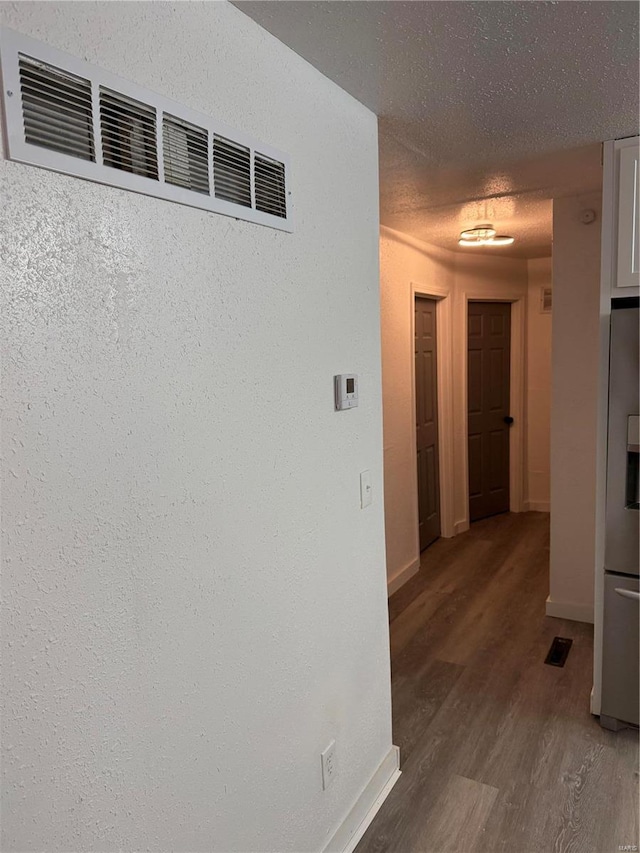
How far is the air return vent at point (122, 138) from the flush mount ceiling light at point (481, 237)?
2.68 meters

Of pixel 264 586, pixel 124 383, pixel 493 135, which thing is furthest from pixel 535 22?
pixel 264 586

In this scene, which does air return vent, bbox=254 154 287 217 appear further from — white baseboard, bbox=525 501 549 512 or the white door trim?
white baseboard, bbox=525 501 549 512

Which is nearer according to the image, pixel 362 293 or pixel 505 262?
pixel 362 293

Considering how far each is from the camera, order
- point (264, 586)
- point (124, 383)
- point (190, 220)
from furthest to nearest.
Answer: point (264, 586) → point (190, 220) → point (124, 383)

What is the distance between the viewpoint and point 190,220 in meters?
1.25

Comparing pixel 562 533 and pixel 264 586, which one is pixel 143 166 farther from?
pixel 562 533

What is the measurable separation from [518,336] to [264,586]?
15.1ft

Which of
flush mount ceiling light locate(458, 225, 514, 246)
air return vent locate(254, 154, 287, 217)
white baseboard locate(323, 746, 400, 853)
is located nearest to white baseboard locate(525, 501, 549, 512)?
flush mount ceiling light locate(458, 225, 514, 246)

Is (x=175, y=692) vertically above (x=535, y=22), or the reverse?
(x=535, y=22)

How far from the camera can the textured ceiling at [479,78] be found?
4.50ft

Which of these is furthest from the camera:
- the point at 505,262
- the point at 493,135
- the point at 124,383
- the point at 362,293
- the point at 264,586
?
the point at 505,262

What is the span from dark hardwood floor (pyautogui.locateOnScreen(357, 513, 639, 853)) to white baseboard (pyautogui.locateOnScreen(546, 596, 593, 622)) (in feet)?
0.18

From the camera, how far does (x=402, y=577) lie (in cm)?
405

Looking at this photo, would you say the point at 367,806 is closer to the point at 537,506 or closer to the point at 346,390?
the point at 346,390
